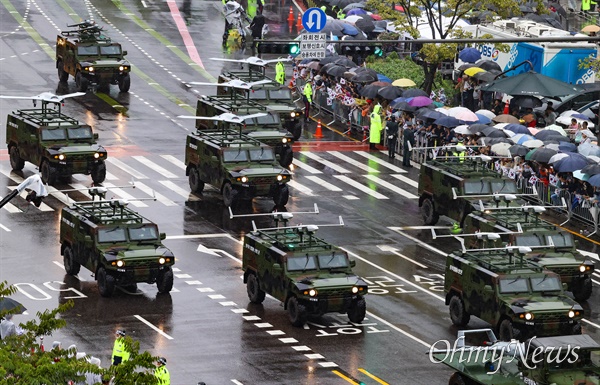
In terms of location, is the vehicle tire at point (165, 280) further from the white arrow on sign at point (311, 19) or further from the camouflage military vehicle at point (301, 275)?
the white arrow on sign at point (311, 19)

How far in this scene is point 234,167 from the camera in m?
53.5

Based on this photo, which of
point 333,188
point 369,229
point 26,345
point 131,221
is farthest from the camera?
point 333,188

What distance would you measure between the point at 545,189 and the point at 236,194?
34.9 feet

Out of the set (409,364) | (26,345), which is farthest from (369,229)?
(26,345)

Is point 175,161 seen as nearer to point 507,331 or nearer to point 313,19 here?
point 313,19

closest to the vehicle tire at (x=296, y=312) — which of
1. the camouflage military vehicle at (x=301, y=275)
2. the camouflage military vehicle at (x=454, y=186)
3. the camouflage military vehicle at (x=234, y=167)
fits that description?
the camouflage military vehicle at (x=301, y=275)

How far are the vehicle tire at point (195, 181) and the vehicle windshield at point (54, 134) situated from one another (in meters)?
4.52

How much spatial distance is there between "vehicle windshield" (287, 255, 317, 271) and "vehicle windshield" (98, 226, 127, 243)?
5.02m

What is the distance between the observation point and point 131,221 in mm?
44781

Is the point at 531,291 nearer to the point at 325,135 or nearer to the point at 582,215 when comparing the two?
the point at 582,215

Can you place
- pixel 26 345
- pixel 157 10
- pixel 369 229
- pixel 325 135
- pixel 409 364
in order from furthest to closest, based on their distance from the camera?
pixel 157 10
pixel 325 135
pixel 369 229
pixel 409 364
pixel 26 345

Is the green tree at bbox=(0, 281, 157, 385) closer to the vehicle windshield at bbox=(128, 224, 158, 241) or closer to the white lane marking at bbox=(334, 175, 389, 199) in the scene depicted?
the vehicle windshield at bbox=(128, 224, 158, 241)

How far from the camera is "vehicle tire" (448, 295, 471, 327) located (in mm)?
41881

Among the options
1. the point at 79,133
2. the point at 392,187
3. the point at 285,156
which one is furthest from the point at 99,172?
the point at 392,187
